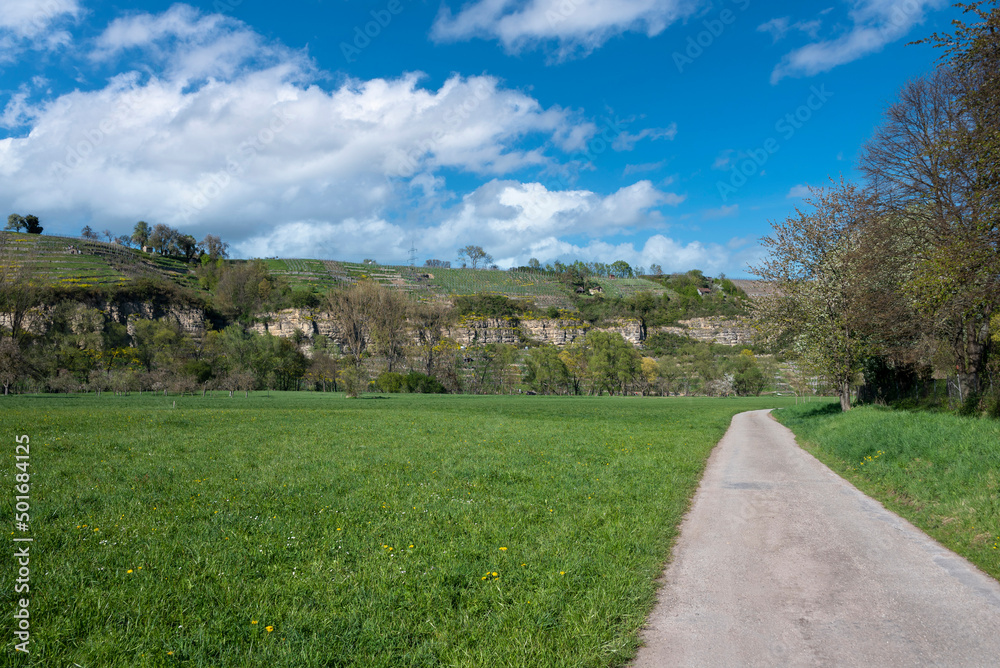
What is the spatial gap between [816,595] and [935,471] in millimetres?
7804

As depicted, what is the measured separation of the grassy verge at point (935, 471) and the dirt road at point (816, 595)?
49 centimetres

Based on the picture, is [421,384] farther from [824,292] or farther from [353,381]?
[824,292]

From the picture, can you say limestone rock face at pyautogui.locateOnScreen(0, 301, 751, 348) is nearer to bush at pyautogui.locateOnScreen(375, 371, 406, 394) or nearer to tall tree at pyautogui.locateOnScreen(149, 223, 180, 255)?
bush at pyautogui.locateOnScreen(375, 371, 406, 394)

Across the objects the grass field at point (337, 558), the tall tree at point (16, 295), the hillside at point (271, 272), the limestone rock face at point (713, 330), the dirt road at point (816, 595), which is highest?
the hillside at point (271, 272)

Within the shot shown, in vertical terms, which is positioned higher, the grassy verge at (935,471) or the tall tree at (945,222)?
the tall tree at (945,222)

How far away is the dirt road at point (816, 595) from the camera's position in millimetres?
4680

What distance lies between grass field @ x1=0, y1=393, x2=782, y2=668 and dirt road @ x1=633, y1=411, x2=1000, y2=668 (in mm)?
509

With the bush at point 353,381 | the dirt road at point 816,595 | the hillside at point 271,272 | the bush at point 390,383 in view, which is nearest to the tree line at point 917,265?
the dirt road at point 816,595

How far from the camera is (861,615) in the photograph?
5.43 metres

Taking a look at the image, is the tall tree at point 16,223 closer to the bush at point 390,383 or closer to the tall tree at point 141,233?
the tall tree at point 141,233

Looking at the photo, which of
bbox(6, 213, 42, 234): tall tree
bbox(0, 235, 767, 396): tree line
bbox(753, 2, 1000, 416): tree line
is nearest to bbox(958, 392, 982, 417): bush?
bbox(753, 2, 1000, 416): tree line

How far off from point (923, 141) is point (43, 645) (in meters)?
29.2

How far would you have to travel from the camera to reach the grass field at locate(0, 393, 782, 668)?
16.0 feet

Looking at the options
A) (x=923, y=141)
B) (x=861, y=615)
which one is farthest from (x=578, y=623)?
(x=923, y=141)
